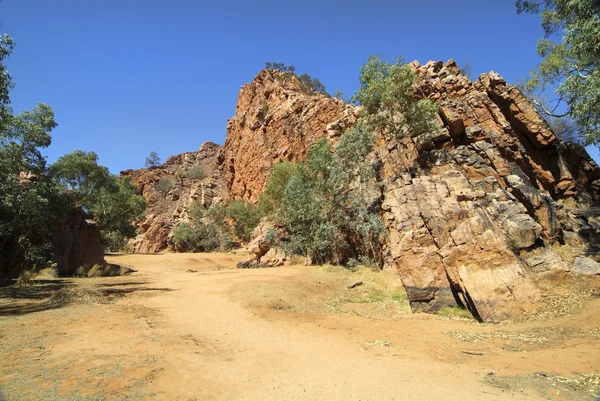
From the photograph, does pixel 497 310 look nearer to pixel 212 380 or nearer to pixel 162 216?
pixel 212 380

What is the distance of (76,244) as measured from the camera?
18344 mm

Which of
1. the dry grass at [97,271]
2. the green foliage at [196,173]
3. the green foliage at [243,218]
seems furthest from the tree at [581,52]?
the green foliage at [196,173]

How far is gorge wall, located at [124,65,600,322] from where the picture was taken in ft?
33.6

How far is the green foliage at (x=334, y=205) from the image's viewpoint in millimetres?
19047

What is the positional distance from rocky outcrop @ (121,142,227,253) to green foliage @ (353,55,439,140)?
34.6 m

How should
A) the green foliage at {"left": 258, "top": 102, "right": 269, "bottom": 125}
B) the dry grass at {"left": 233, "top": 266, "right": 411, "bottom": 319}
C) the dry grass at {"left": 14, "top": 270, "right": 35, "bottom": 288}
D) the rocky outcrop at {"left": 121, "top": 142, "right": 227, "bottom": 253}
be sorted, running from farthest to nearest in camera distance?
the rocky outcrop at {"left": 121, "top": 142, "right": 227, "bottom": 253} < the green foliage at {"left": 258, "top": 102, "right": 269, "bottom": 125} < the dry grass at {"left": 14, "top": 270, "right": 35, "bottom": 288} < the dry grass at {"left": 233, "top": 266, "right": 411, "bottom": 319}

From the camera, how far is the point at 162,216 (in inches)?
2026

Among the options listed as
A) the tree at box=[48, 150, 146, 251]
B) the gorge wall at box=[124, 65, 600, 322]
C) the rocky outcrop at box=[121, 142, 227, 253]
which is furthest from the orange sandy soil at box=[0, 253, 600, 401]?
the rocky outcrop at box=[121, 142, 227, 253]

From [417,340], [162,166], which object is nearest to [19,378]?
[417,340]

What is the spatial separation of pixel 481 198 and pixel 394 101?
30.4ft

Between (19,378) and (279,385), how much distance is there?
367 centimetres

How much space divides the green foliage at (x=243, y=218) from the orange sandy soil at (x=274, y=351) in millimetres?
27674

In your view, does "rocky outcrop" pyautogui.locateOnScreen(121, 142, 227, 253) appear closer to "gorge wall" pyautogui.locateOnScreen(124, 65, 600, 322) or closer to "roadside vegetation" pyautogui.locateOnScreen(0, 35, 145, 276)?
"gorge wall" pyautogui.locateOnScreen(124, 65, 600, 322)

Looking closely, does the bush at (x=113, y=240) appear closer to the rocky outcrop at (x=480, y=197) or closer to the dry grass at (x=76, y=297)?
the dry grass at (x=76, y=297)
